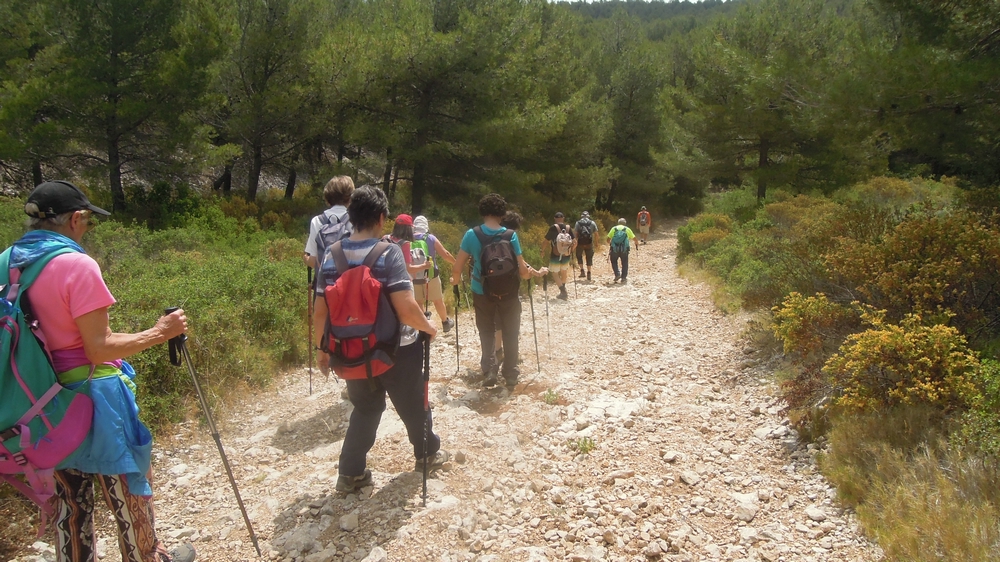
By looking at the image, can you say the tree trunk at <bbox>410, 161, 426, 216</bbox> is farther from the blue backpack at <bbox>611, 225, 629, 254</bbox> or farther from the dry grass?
the dry grass

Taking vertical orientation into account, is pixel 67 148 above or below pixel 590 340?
above

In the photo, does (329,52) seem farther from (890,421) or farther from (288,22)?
(890,421)

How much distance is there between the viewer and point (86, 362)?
2418 mm

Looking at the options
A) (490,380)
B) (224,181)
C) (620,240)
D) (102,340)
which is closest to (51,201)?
(102,340)

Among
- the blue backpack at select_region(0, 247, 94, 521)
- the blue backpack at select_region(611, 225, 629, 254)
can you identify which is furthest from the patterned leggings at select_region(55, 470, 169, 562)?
the blue backpack at select_region(611, 225, 629, 254)

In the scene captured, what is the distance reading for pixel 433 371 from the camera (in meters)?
6.61

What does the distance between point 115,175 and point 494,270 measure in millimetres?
12721

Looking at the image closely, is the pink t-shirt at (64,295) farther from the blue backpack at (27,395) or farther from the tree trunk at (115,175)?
the tree trunk at (115,175)

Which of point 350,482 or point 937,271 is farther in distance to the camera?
point 937,271

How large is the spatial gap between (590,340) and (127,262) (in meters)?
6.85

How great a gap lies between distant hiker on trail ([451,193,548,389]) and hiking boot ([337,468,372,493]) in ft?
7.27

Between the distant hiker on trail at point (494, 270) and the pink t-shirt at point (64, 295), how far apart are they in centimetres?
330

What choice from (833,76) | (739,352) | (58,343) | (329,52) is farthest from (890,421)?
(329,52)

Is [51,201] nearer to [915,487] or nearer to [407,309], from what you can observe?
[407,309]
